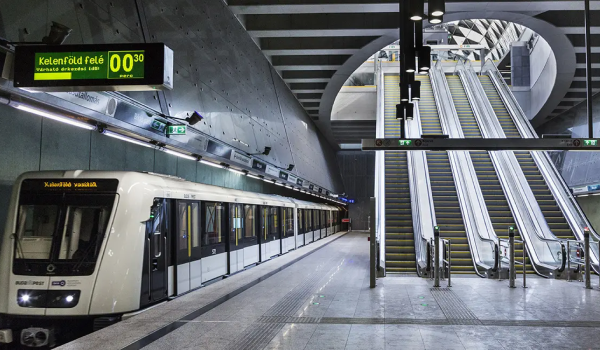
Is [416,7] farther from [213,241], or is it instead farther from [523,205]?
[523,205]

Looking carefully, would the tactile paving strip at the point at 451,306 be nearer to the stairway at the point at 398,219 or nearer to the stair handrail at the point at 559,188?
the stairway at the point at 398,219

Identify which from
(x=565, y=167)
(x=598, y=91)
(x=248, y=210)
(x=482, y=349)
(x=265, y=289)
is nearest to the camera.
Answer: (x=482, y=349)

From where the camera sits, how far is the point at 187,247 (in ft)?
33.0

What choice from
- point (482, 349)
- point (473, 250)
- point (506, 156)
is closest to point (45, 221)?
point (482, 349)

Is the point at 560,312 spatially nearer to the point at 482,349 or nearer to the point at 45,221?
the point at 482,349

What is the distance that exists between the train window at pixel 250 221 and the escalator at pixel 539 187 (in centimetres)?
818

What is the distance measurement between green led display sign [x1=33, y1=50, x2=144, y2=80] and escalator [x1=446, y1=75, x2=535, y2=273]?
10674 mm

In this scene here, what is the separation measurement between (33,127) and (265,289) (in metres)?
5.05

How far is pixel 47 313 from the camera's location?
7.13 metres

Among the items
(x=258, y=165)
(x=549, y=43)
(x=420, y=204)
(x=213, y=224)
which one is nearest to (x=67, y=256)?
(x=213, y=224)

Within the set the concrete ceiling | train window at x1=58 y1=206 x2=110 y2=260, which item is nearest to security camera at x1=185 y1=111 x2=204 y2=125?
train window at x1=58 y1=206 x2=110 y2=260

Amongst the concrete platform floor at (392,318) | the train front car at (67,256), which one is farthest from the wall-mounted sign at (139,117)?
the concrete platform floor at (392,318)

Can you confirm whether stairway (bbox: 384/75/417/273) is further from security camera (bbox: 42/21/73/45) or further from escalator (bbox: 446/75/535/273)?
security camera (bbox: 42/21/73/45)

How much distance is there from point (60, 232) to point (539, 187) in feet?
47.1
